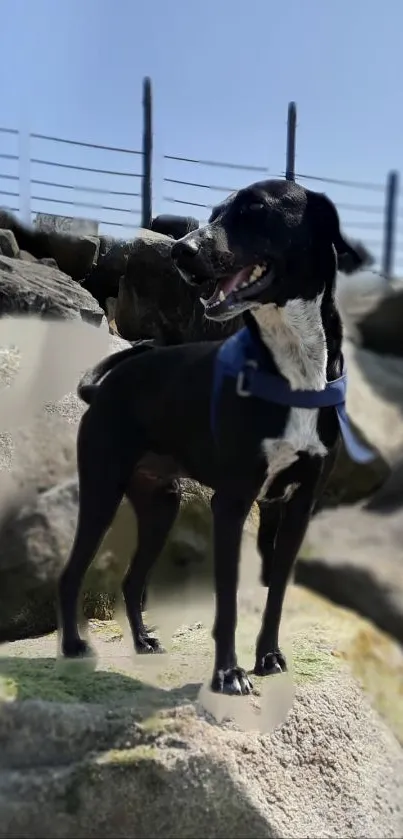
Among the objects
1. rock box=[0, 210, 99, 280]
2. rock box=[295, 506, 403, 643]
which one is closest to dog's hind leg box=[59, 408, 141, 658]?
rock box=[295, 506, 403, 643]

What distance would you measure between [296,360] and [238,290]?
0.25m

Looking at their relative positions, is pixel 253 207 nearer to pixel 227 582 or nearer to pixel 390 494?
pixel 227 582

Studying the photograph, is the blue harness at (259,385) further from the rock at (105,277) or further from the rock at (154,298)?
the rock at (105,277)

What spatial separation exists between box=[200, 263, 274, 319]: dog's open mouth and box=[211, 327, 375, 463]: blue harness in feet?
0.55

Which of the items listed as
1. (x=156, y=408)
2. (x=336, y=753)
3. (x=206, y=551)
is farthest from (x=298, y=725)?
(x=206, y=551)

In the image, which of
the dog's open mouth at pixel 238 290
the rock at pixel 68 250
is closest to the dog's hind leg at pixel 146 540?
the dog's open mouth at pixel 238 290

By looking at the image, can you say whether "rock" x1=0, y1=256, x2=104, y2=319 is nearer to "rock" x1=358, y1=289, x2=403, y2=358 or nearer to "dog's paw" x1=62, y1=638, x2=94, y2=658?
"dog's paw" x1=62, y1=638, x2=94, y2=658

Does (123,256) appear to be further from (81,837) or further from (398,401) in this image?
Result: (81,837)

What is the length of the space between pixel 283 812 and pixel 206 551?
5.02ft

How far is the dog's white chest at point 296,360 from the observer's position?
2.17 metres

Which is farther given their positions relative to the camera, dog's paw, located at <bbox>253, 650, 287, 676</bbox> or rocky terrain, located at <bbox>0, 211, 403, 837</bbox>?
dog's paw, located at <bbox>253, 650, 287, 676</bbox>

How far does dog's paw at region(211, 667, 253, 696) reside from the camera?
7.18 ft

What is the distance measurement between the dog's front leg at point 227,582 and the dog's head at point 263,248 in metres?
0.48

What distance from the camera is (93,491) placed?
2428 millimetres
